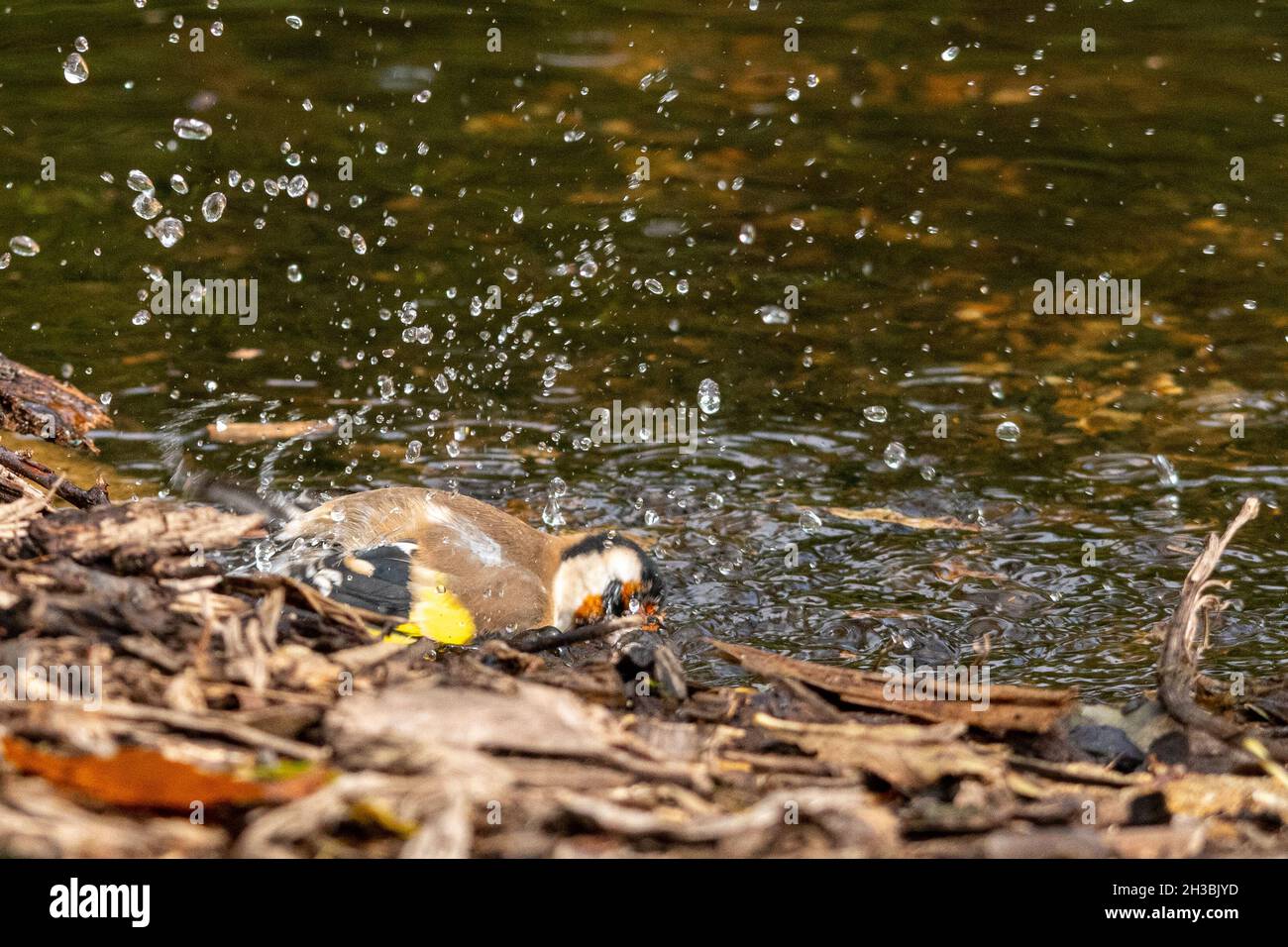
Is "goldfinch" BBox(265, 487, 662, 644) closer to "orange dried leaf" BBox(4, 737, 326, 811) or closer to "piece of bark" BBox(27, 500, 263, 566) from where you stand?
"piece of bark" BBox(27, 500, 263, 566)

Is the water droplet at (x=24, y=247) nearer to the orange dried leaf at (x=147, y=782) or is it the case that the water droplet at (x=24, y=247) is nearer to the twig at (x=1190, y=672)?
the orange dried leaf at (x=147, y=782)

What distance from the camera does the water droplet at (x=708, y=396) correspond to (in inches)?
255

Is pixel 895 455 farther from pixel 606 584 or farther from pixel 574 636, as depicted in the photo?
pixel 574 636

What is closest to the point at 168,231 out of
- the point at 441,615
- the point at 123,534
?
the point at 441,615

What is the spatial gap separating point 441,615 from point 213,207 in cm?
456

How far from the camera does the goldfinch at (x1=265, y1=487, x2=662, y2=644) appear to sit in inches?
175

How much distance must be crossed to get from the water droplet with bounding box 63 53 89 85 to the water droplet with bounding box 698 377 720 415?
5074 mm

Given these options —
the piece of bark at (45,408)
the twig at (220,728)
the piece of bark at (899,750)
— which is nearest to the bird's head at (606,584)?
the piece of bark at (899,750)

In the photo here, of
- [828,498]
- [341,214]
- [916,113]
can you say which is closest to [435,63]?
[341,214]
